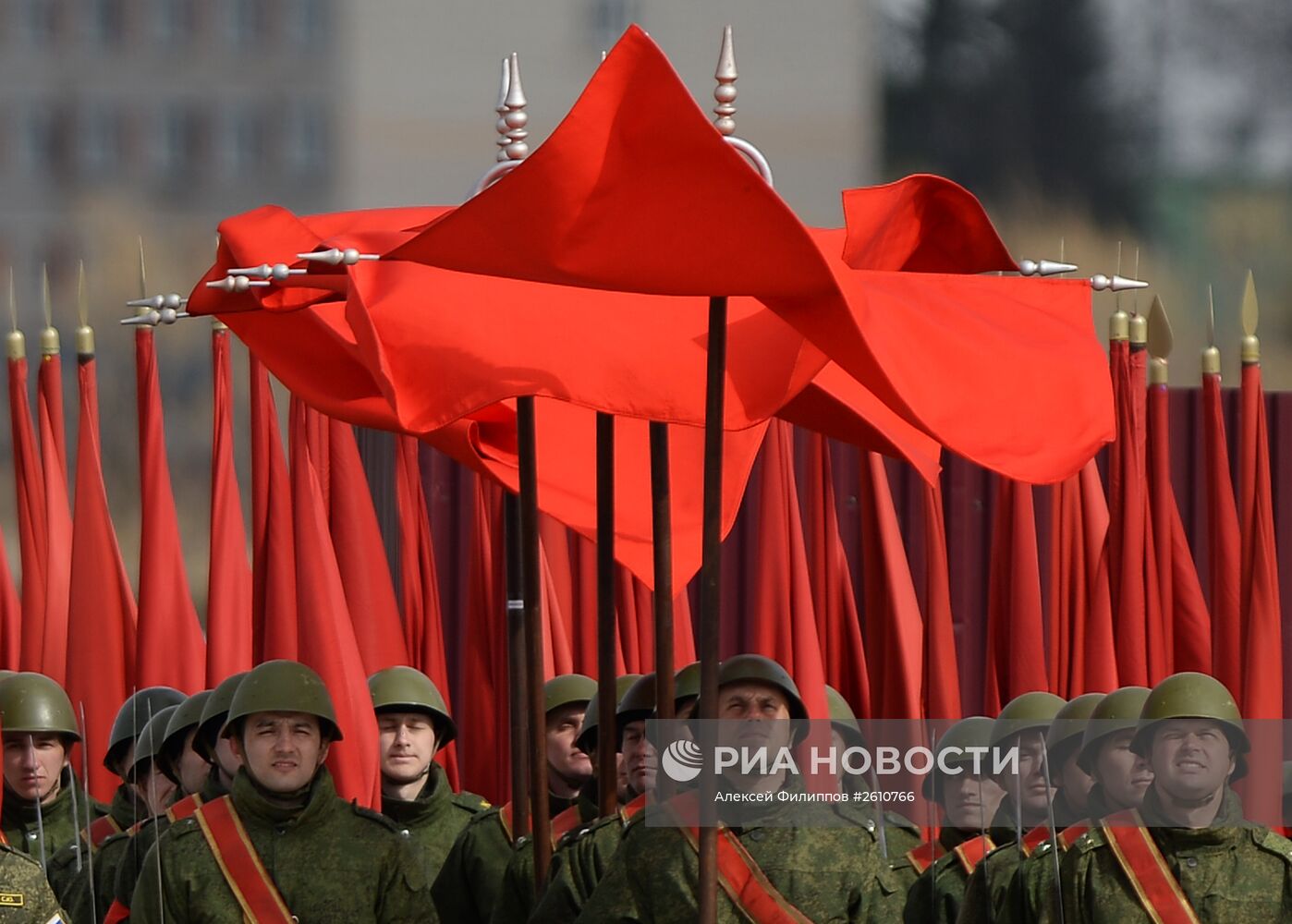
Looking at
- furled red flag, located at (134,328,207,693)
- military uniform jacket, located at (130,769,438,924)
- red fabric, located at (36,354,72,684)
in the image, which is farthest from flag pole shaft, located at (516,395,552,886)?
red fabric, located at (36,354,72,684)

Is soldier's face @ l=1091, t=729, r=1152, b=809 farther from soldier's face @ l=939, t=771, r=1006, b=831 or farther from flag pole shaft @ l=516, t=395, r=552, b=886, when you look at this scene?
flag pole shaft @ l=516, t=395, r=552, b=886

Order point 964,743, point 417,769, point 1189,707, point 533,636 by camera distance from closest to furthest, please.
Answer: point 1189,707, point 533,636, point 964,743, point 417,769

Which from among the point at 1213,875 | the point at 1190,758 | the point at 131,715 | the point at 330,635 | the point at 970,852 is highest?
the point at 330,635

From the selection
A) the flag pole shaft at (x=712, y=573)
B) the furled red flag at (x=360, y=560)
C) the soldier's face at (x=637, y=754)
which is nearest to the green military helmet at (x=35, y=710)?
the furled red flag at (x=360, y=560)

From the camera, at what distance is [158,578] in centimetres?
891

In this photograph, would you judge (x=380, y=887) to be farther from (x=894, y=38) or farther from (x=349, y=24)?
(x=349, y=24)

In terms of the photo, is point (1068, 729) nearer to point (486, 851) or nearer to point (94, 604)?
point (486, 851)

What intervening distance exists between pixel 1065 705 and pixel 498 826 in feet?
4.91

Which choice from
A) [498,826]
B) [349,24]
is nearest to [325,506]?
[498,826]

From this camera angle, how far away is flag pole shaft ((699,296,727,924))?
16.4ft

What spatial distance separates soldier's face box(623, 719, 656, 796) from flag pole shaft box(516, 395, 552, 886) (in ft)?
0.78

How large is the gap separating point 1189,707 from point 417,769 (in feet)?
8.46

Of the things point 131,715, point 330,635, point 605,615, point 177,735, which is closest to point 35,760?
point 131,715

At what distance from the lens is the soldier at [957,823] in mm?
6203
